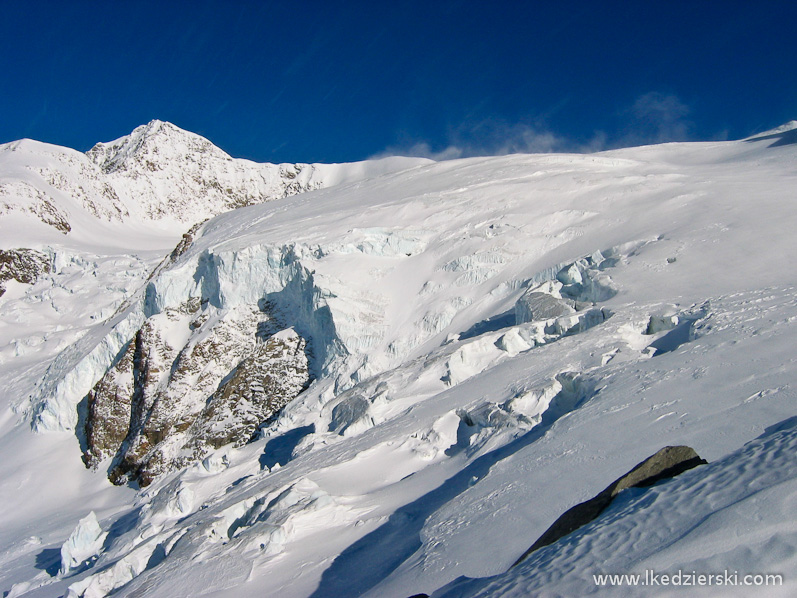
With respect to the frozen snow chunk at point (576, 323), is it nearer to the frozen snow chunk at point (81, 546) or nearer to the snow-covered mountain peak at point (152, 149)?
the frozen snow chunk at point (81, 546)

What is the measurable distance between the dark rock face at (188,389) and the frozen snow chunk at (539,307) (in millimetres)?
10283

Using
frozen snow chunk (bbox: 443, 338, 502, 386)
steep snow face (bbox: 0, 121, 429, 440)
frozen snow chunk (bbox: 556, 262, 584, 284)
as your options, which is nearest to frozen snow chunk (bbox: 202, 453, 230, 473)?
frozen snow chunk (bbox: 443, 338, 502, 386)

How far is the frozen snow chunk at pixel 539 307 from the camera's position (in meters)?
18.0

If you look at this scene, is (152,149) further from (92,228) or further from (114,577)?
(114,577)

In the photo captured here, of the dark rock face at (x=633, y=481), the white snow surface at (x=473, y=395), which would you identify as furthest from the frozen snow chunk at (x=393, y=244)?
the dark rock face at (x=633, y=481)

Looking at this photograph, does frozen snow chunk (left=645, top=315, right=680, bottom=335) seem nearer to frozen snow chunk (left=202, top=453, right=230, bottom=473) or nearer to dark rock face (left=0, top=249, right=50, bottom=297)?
frozen snow chunk (left=202, top=453, right=230, bottom=473)

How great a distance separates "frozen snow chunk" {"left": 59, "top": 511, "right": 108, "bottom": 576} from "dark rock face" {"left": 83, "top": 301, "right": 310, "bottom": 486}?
523 cm

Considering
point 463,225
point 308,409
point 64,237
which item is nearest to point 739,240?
point 463,225

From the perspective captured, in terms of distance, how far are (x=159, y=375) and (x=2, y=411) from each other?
12766 millimetres

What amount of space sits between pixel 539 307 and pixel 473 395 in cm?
493

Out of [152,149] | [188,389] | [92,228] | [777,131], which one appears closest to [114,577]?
[188,389]

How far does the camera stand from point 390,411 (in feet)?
55.9

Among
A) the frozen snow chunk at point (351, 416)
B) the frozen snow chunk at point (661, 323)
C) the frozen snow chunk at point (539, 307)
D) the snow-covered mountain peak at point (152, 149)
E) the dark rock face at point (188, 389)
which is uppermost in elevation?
the snow-covered mountain peak at point (152, 149)

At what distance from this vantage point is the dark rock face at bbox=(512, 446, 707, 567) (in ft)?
19.6
